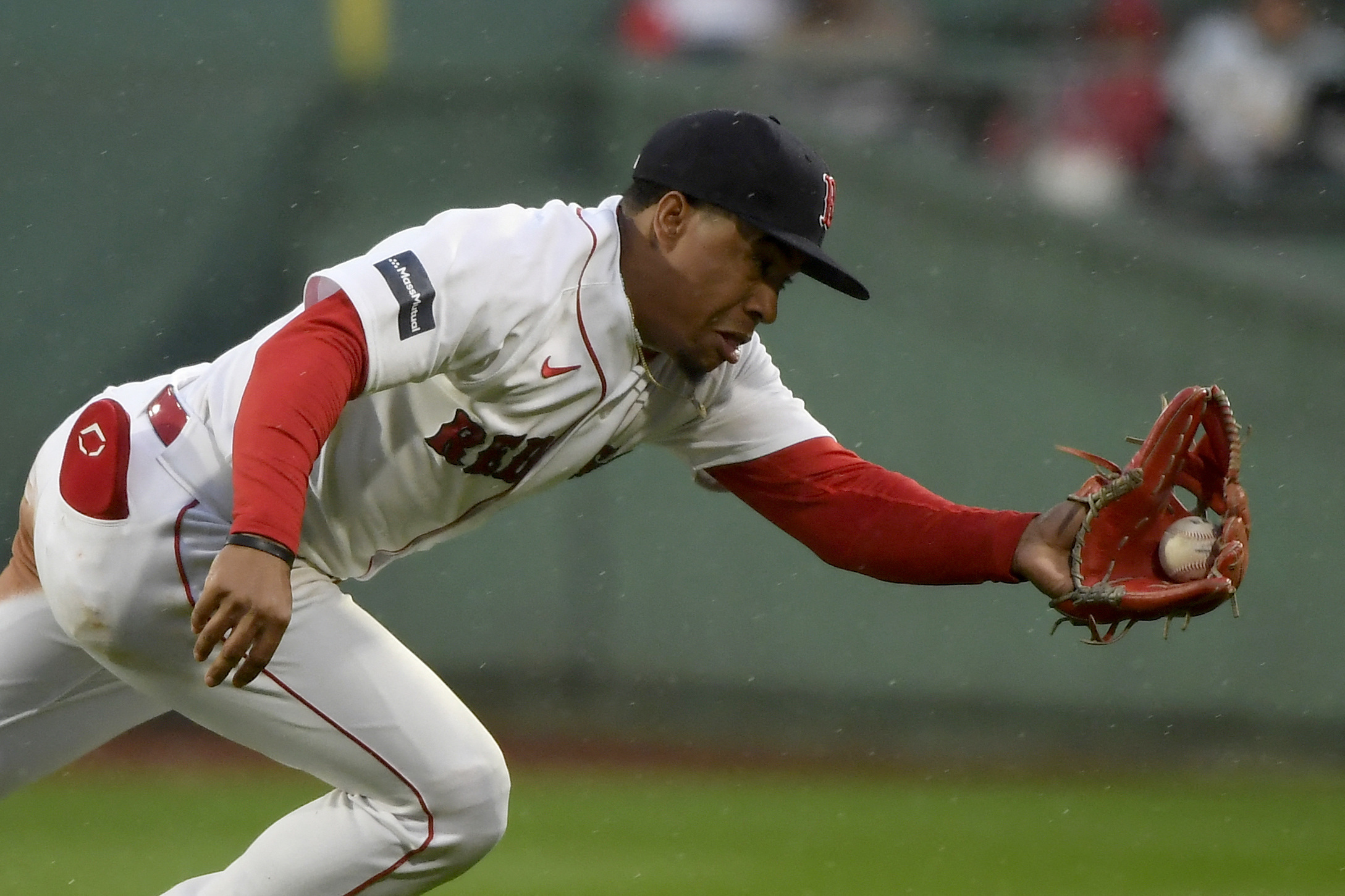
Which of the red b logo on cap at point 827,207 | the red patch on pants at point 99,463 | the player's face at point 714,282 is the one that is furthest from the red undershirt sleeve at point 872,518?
the red patch on pants at point 99,463

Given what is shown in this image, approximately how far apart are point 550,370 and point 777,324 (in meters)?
4.19

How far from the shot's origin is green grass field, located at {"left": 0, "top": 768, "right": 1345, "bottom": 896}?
4.52 metres

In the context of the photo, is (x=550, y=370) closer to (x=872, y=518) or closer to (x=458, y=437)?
(x=458, y=437)

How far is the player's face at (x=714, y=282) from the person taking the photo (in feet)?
8.64

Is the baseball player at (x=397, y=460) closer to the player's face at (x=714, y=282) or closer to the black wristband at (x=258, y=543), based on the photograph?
the player's face at (x=714, y=282)

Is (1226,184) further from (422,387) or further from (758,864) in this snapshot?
(422,387)

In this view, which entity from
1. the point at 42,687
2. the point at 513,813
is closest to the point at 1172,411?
the point at 42,687

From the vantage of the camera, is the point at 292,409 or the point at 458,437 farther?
the point at 458,437

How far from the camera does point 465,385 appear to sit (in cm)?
264

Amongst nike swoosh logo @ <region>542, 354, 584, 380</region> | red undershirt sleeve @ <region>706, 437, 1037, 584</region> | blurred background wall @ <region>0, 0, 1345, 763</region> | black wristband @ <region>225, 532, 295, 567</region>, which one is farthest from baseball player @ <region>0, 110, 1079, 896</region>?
blurred background wall @ <region>0, 0, 1345, 763</region>

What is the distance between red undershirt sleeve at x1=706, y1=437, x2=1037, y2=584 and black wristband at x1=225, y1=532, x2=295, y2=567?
1.17 metres

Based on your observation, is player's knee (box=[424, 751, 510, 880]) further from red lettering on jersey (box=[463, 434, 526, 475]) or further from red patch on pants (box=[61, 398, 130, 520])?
red patch on pants (box=[61, 398, 130, 520])

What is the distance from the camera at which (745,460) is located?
10.4 ft

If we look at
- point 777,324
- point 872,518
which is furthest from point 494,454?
point 777,324
